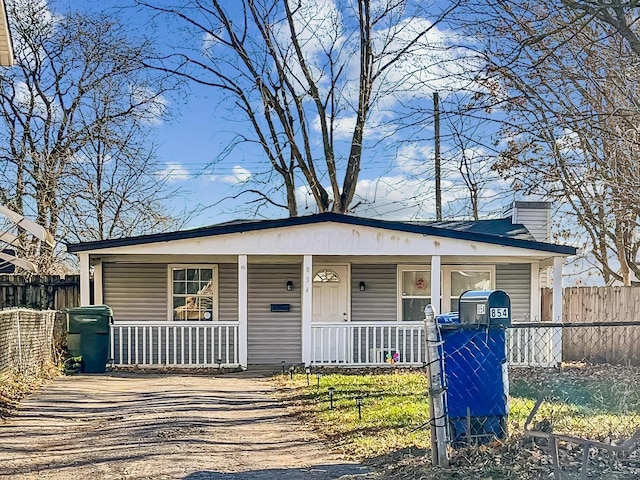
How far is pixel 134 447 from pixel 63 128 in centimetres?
1860

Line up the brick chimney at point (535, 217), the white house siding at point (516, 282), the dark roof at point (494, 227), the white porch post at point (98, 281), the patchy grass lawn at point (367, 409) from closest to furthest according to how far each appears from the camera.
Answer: the patchy grass lawn at point (367, 409), the white porch post at point (98, 281), the white house siding at point (516, 282), the dark roof at point (494, 227), the brick chimney at point (535, 217)

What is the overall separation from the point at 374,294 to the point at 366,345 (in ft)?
6.37

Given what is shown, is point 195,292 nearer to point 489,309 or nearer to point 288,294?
point 288,294

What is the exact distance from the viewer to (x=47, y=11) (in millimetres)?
22516

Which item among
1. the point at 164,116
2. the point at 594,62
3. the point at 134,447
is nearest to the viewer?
the point at 134,447

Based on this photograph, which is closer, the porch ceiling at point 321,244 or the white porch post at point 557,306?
the porch ceiling at point 321,244

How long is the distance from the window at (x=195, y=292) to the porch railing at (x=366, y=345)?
2797mm

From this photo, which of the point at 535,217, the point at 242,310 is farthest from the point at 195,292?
the point at 535,217

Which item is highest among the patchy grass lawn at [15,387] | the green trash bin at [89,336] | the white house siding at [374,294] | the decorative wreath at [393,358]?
the white house siding at [374,294]

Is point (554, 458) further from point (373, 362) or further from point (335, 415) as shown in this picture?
point (373, 362)

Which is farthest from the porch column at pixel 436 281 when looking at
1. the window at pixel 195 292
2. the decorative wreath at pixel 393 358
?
the window at pixel 195 292

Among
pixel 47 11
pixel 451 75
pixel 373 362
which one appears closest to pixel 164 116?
pixel 47 11

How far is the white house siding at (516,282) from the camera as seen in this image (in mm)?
15305

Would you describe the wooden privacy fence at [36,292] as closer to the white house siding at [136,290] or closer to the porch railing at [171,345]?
the white house siding at [136,290]
